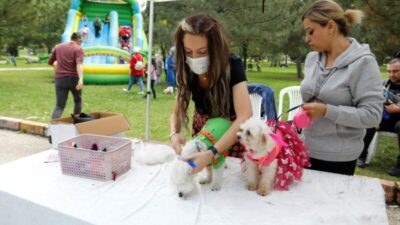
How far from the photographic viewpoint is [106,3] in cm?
1388

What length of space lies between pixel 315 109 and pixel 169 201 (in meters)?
0.82

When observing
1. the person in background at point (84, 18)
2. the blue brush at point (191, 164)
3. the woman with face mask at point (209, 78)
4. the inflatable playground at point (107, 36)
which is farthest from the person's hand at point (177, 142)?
the person in background at point (84, 18)

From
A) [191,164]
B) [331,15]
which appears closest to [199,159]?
[191,164]

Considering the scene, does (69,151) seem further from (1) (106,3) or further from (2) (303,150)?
(1) (106,3)

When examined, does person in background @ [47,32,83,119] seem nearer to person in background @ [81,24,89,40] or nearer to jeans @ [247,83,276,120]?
jeans @ [247,83,276,120]

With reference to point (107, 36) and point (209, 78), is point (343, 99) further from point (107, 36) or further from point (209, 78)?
point (107, 36)

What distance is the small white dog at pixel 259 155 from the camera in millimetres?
1419

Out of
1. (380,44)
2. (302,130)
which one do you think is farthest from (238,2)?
(302,130)

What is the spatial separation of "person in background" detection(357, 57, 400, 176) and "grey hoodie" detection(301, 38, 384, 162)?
7.69 ft

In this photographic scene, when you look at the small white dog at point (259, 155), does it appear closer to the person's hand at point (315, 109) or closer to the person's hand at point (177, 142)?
the person's hand at point (315, 109)

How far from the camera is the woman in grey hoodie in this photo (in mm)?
1590

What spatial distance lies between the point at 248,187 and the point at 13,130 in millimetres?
5019

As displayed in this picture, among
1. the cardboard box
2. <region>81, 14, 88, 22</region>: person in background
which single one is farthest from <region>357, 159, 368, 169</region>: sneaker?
<region>81, 14, 88, 22</region>: person in background

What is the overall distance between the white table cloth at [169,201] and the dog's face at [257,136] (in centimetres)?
23
